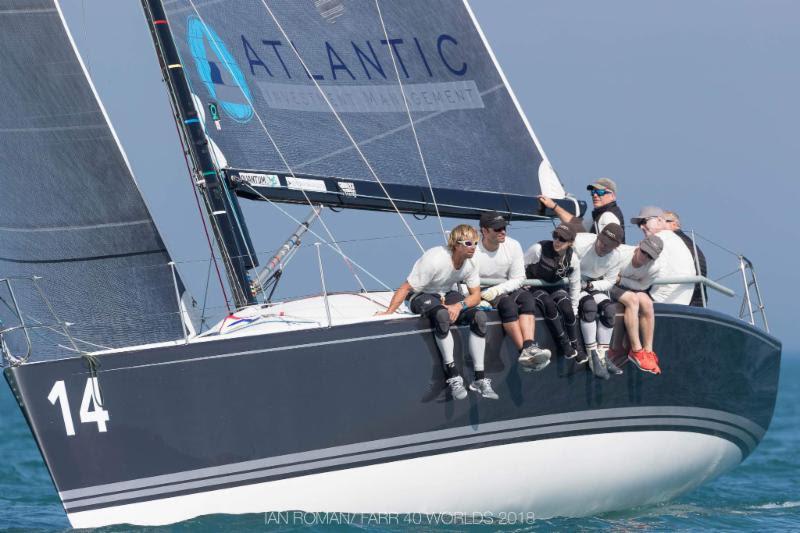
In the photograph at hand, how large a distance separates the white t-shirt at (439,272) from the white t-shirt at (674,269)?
2039 mm

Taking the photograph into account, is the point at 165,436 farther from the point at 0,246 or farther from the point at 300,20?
the point at 300,20

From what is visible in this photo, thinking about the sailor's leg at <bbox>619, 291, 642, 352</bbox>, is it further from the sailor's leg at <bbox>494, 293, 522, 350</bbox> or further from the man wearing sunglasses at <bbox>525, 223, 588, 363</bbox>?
the sailor's leg at <bbox>494, 293, 522, 350</bbox>

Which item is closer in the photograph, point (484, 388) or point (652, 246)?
point (484, 388)

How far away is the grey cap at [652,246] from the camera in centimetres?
835

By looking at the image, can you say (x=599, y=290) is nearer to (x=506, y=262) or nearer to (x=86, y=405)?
(x=506, y=262)

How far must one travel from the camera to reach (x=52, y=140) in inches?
337

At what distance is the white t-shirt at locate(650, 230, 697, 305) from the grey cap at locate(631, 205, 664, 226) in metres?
0.15

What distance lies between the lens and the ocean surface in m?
7.83

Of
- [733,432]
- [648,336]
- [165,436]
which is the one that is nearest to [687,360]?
[648,336]

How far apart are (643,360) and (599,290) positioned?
23.1 inches

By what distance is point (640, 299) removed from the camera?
A: 338 inches

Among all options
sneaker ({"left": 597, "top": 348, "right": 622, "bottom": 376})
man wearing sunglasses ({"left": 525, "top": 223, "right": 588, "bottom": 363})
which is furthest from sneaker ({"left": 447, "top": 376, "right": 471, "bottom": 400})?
sneaker ({"left": 597, "top": 348, "right": 622, "bottom": 376})

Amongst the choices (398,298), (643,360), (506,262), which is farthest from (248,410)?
(643,360)

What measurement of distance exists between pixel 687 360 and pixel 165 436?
3.79 meters
